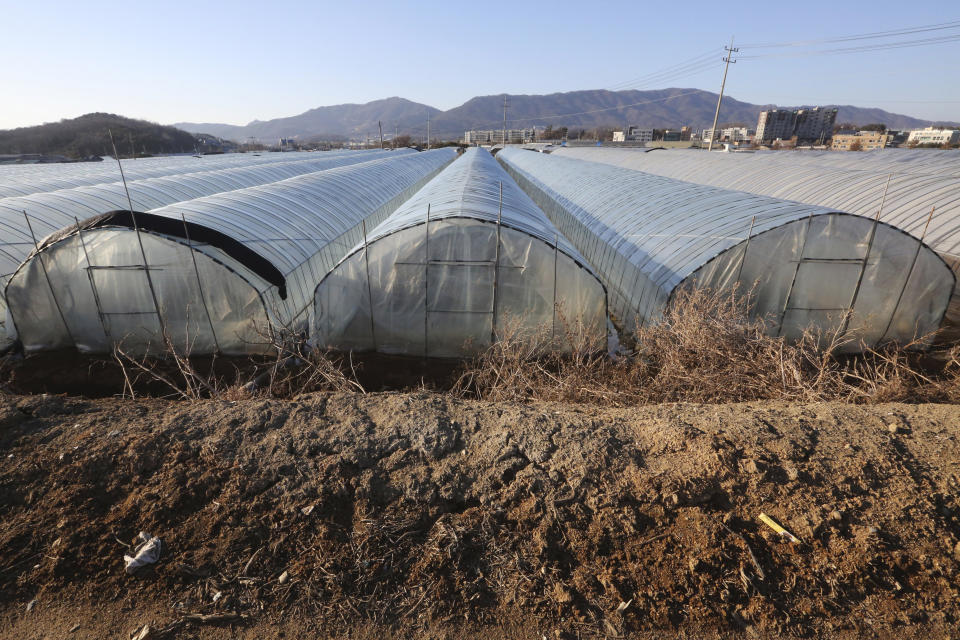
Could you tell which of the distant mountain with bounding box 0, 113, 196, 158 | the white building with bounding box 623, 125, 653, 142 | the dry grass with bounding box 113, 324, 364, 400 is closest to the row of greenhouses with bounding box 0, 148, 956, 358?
the dry grass with bounding box 113, 324, 364, 400

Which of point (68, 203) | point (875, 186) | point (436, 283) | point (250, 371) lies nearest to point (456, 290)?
point (436, 283)

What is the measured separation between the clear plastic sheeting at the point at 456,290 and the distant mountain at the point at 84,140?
2525 inches

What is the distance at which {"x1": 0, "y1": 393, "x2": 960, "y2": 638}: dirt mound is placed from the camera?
297 centimetres

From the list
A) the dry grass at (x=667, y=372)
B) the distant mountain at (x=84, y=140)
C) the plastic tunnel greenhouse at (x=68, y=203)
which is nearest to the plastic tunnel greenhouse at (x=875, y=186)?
the dry grass at (x=667, y=372)

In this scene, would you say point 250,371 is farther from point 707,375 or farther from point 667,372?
point 707,375

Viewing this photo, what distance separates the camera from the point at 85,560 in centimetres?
322

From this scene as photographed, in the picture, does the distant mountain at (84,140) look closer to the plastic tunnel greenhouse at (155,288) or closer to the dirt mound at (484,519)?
the plastic tunnel greenhouse at (155,288)

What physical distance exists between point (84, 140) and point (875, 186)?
86.8 metres

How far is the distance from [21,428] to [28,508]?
1.24 m

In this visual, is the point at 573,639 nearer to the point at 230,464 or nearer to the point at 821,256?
the point at 230,464

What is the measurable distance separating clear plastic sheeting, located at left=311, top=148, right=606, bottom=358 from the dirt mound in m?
3.08

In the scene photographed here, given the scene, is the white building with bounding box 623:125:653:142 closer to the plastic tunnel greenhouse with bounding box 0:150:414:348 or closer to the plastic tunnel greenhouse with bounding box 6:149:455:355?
the plastic tunnel greenhouse with bounding box 0:150:414:348

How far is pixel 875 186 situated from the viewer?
11.8m

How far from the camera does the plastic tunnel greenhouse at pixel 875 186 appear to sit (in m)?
9.52
